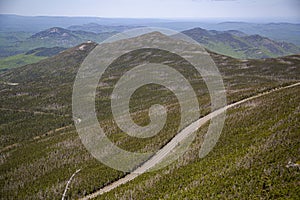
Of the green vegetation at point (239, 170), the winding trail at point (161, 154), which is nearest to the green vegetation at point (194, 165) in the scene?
the green vegetation at point (239, 170)

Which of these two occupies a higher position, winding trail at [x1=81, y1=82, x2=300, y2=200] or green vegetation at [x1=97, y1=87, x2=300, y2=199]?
green vegetation at [x1=97, y1=87, x2=300, y2=199]

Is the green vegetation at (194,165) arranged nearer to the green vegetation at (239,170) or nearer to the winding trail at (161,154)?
the green vegetation at (239,170)

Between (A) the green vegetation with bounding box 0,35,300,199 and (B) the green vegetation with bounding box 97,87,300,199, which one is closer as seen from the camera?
(B) the green vegetation with bounding box 97,87,300,199

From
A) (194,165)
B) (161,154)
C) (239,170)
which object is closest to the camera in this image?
(239,170)

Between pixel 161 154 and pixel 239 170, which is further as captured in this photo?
pixel 161 154

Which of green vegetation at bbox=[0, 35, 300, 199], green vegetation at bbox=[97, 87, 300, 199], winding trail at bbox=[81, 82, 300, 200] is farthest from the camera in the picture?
winding trail at bbox=[81, 82, 300, 200]

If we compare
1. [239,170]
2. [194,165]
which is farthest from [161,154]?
[239,170]

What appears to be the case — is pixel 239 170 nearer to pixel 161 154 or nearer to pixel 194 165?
pixel 194 165

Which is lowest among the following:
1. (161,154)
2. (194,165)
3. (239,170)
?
(161,154)

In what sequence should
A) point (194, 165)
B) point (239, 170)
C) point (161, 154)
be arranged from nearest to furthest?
1. point (239, 170)
2. point (194, 165)
3. point (161, 154)

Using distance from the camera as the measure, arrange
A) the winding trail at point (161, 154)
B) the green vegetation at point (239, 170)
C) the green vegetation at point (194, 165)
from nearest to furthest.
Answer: the green vegetation at point (239, 170), the green vegetation at point (194, 165), the winding trail at point (161, 154)

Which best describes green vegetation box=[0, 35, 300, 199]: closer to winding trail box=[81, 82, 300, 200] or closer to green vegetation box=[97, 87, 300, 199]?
green vegetation box=[97, 87, 300, 199]

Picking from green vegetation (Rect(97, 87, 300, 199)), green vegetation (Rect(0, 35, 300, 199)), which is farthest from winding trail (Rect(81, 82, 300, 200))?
green vegetation (Rect(97, 87, 300, 199))
